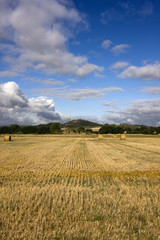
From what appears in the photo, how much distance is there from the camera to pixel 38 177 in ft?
34.7

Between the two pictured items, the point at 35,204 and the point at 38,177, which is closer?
the point at 35,204

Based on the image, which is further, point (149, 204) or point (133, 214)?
point (149, 204)

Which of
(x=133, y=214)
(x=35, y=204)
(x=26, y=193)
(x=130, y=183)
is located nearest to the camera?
(x=133, y=214)

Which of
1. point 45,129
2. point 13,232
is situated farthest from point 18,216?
point 45,129

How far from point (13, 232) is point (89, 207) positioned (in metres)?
2.59

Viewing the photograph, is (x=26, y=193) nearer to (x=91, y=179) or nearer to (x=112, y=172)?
(x=91, y=179)

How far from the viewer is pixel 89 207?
6.45 metres

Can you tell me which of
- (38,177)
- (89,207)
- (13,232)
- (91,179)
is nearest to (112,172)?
(91,179)

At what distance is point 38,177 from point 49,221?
17.4 feet

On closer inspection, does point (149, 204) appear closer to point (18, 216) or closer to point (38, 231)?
point (38, 231)

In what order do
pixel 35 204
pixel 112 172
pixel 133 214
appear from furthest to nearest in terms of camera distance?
pixel 112 172, pixel 35 204, pixel 133 214

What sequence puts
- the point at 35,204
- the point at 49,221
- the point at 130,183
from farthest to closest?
the point at 130,183 < the point at 35,204 < the point at 49,221

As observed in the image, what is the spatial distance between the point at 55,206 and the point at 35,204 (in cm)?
73

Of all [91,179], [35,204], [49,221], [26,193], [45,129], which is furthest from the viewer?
[45,129]
